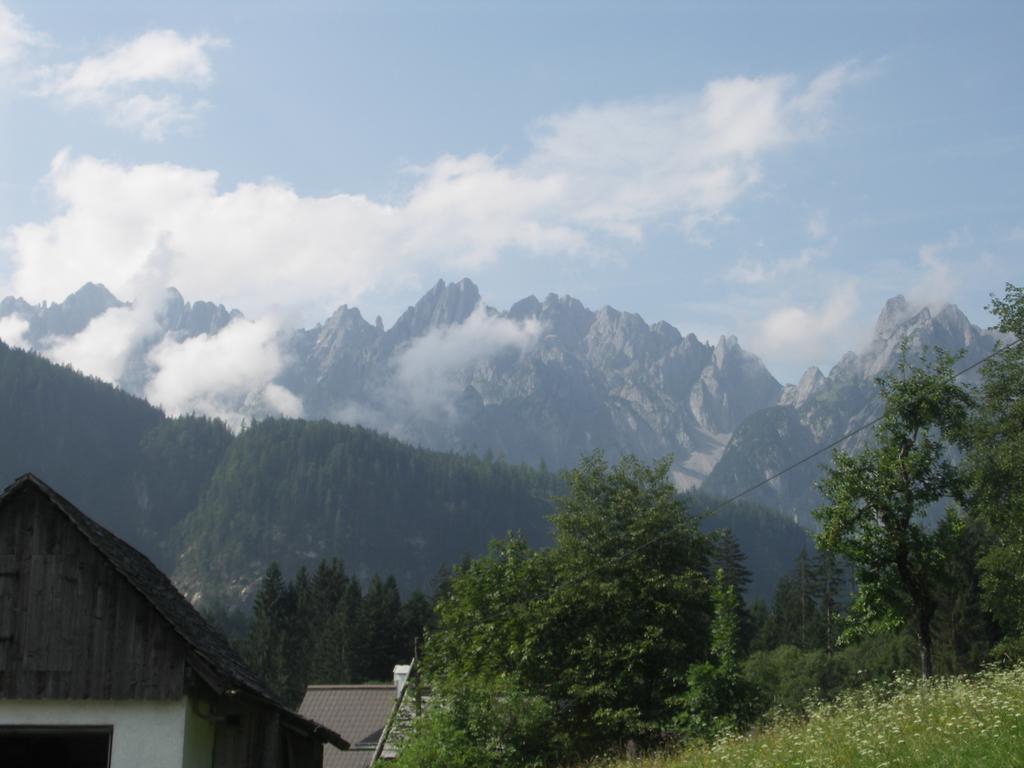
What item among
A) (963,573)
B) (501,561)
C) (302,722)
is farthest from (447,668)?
(963,573)

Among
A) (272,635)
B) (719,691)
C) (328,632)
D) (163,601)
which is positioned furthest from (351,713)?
(272,635)

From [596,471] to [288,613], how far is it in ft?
349

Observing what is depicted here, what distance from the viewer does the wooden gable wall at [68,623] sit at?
2073 centimetres

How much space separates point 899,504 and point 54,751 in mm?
24877

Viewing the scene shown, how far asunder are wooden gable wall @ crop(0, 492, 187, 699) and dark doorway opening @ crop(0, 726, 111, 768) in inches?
209

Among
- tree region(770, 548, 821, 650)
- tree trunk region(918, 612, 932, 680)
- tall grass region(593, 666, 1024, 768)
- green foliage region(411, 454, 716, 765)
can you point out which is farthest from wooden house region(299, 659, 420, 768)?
tree region(770, 548, 821, 650)

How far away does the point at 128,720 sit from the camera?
20.8 m

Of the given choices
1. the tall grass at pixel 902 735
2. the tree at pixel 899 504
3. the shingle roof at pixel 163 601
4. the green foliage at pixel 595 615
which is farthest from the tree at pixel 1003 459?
the shingle roof at pixel 163 601

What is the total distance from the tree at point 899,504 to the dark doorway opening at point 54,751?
21.4 metres

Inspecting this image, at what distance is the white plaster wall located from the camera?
20625 millimetres

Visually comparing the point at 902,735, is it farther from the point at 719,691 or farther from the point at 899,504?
the point at 899,504

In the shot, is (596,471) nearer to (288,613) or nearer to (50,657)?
(50,657)

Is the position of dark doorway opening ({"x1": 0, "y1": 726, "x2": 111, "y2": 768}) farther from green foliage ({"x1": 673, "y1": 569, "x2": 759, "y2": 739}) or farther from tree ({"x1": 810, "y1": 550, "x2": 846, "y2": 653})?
tree ({"x1": 810, "y1": 550, "x2": 846, "y2": 653})

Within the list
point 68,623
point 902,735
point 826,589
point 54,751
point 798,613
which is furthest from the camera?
point 826,589
